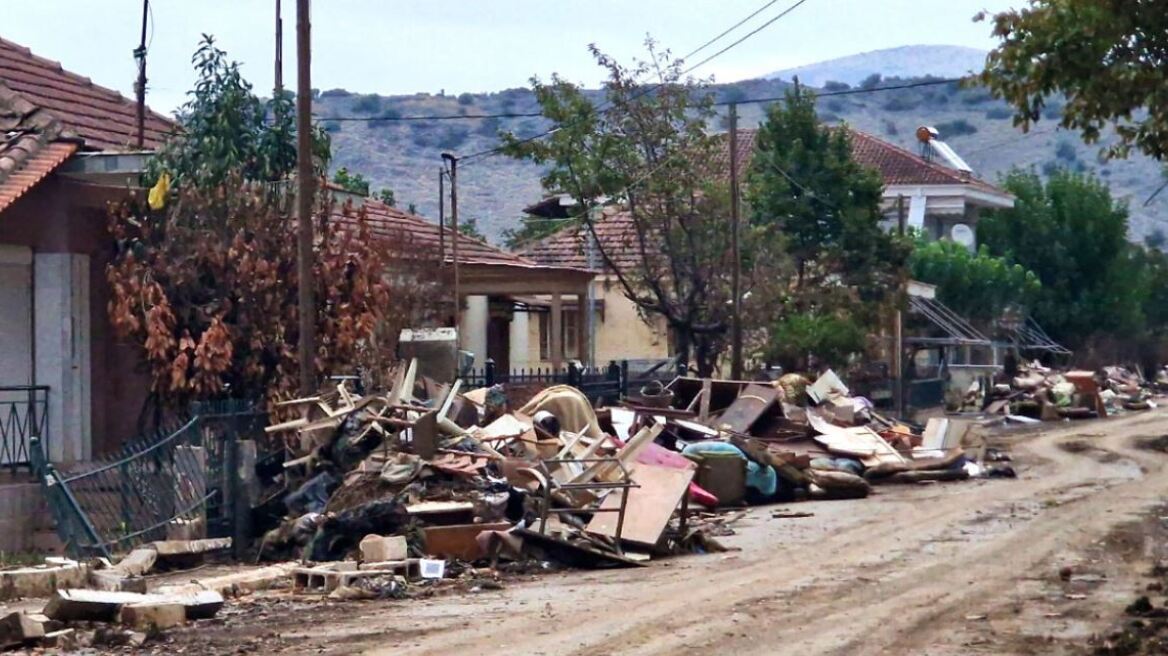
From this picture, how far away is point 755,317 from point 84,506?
65.7 ft

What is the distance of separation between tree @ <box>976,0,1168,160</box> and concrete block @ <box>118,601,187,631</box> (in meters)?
7.00

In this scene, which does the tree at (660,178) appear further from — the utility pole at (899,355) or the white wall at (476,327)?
the utility pole at (899,355)

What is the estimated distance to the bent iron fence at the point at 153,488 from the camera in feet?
52.5

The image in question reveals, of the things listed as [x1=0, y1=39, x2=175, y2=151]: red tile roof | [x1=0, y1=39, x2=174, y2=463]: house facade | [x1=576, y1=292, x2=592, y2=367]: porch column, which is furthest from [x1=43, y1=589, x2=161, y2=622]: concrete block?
[x1=576, y1=292, x2=592, y2=367]: porch column

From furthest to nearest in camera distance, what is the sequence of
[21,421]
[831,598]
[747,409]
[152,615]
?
[747,409] → [21,421] → [831,598] → [152,615]

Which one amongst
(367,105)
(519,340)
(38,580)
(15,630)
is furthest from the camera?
(367,105)

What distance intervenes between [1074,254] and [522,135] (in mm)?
56784

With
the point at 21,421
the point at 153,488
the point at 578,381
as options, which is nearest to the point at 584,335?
the point at 578,381

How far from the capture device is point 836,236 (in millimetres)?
39375

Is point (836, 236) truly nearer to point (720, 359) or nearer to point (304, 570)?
point (720, 359)

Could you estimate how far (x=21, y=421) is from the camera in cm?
1891

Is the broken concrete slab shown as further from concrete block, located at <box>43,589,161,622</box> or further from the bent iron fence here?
concrete block, located at <box>43,589,161,622</box>

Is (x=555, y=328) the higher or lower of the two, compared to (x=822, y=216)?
lower

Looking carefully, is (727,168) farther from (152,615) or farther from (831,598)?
(152,615)
